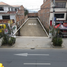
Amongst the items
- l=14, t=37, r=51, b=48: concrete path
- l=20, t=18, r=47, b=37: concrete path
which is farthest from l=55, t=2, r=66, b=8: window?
l=14, t=37, r=51, b=48: concrete path

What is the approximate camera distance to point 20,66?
21.0ft

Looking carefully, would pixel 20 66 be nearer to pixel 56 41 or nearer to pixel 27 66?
pixel 27 66

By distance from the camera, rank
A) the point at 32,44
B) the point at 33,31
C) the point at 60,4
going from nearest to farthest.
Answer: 1. the point at 32,44
2. the point at 60,4
3. the point at 33,31

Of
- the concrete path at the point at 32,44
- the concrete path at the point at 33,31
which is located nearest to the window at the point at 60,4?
the concrete path at the point at 33,31

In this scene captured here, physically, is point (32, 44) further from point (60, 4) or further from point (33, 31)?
point (60, 4)

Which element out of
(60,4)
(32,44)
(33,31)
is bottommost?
(32,44)

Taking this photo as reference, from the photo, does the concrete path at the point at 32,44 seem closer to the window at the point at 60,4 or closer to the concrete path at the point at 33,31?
the concrete path at the point at 33,31

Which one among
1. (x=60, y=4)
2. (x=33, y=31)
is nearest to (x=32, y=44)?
(x=33, y=31)

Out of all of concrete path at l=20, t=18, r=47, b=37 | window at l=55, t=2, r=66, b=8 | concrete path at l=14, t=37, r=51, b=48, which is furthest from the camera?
concrete path at l=20, t=18, r=47, b=37

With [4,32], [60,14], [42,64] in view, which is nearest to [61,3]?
[60,14]

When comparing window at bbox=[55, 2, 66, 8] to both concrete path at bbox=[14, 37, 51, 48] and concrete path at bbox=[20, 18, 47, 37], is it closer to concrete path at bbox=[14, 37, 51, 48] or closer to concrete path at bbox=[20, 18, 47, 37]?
concrete path at bbox=[20, 18, 47, 37]

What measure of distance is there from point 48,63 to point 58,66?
0.89 metres

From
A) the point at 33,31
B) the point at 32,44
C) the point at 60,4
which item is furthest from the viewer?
the point at 33,31

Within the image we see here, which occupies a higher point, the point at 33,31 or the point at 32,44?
the point at 33,31
